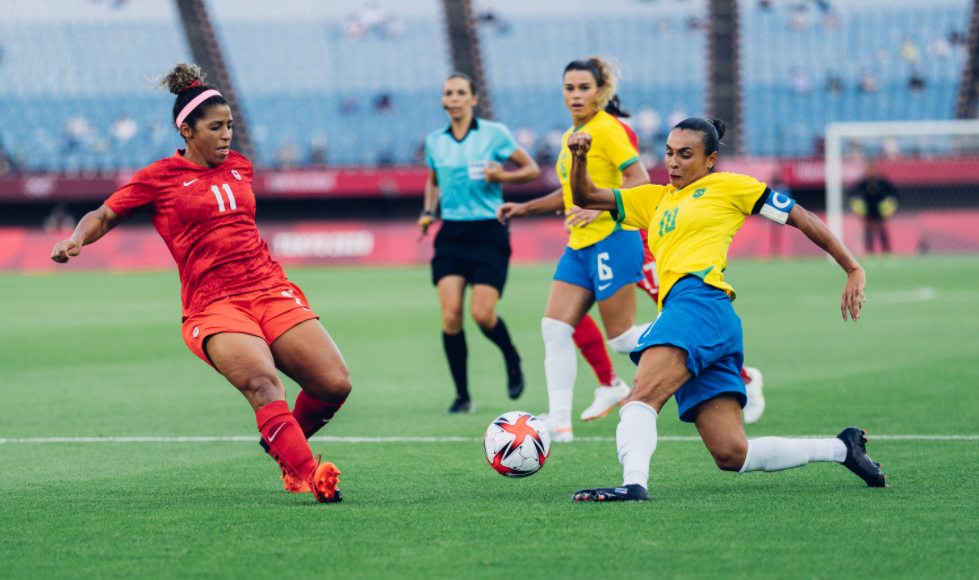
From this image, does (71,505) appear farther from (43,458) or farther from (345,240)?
(345,240)

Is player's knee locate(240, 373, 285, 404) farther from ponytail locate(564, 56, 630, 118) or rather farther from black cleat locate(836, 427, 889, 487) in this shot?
ponytail locate(564, 56, 630, 118)

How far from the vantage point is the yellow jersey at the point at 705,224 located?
14.6 ft

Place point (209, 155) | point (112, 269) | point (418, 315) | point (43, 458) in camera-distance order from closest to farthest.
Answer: point (209, 155)
point (43, 458)
point (418, 315)
point (112, 269)

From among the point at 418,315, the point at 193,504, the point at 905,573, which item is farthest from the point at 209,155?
the point at 418,315

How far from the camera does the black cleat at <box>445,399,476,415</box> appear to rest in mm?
7168

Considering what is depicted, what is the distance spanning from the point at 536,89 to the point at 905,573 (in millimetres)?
31691

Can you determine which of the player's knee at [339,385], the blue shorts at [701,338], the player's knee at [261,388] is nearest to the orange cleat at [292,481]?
the player's knee at [261,388]

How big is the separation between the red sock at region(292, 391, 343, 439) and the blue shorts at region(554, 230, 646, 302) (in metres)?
1.73

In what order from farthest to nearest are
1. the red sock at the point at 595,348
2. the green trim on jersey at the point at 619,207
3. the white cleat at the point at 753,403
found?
the red sock at the point at 595,348 < the white cleat at the point at 753,403 < the green trim on jersey at the point at 619,207

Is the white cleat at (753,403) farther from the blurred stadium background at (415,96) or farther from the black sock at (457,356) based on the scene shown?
the blurred stadium background at (415,96)

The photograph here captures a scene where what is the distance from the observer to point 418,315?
15.1 meters

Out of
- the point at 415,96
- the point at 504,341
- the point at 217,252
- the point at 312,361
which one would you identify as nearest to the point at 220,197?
the point at 217,252

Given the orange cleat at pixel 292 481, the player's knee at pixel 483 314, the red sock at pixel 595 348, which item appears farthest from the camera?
the player's knee at pixel 483 314

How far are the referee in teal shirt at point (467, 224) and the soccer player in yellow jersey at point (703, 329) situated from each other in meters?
2.54
